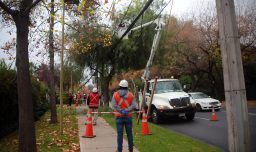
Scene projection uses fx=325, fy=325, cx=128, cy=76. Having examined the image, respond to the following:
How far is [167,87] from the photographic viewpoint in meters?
17.7

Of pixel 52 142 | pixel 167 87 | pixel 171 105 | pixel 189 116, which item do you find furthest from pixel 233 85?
pixel 167 87

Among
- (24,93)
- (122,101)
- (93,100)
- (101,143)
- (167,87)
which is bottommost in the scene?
(101,143)

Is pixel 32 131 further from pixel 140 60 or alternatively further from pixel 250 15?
pixel 250 15

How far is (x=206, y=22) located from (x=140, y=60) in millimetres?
9706

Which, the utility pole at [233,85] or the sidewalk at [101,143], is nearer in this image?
the utility pole at [233,85]

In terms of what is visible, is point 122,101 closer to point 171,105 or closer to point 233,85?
point 233,85

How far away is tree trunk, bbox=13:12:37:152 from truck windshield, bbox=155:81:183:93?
10.1 meters

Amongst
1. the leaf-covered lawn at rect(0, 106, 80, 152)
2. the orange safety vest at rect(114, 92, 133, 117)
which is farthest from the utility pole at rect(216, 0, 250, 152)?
the leaf-covered lawn at rect(0, 106, 80, 152)

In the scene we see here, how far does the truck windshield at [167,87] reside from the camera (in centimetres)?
1761

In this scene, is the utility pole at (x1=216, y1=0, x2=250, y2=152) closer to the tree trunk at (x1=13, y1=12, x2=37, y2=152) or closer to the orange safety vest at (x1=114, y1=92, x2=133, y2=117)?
the orange safety vest at (x1=114, y1=92, x2=133, y2=117)

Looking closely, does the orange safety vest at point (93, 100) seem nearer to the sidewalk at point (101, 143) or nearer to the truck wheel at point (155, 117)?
the sidewalk at point (101, 143)

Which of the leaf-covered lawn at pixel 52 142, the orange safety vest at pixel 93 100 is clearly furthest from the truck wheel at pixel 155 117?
the leaf-covered lawn at pixel 52 142

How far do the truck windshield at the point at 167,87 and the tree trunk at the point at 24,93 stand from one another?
398 inches

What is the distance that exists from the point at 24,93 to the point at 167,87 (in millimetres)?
10518
